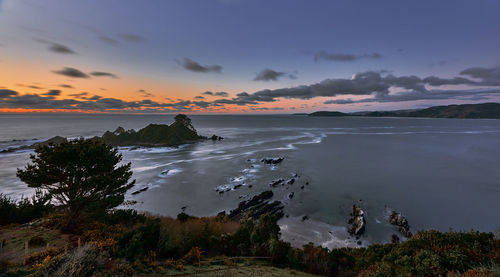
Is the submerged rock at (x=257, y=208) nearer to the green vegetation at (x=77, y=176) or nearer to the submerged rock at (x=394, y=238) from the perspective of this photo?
the submerged rock at (x=394, y=238)

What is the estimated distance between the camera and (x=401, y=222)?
60.3 ft

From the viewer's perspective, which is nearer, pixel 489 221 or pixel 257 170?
pixel 489 221

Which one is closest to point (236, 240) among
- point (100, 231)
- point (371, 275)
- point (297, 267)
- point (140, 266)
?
point (297, 267)

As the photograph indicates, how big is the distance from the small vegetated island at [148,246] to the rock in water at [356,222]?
8.73ft

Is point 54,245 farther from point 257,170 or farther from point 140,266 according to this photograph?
point 257,170

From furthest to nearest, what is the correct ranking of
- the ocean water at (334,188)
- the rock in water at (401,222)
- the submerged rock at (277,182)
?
1. the submerged rock at (277,182)
2. the ocean water at (334,188)
3. the rock in water at (401,222)

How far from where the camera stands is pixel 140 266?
7805 mm

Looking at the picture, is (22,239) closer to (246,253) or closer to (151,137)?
(246,253)

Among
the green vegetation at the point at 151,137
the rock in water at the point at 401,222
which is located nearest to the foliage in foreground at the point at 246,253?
the rock in water at the point at 401,222

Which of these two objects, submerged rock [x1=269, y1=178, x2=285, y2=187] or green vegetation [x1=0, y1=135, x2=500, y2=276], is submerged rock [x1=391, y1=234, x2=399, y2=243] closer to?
green vegetation [x1=0, y1=135, x2=500, y2=276]

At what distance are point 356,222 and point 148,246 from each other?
17.9 meters

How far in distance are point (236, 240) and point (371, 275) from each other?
690 centimetres

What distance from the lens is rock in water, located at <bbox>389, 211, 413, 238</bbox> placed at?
17.3 meters

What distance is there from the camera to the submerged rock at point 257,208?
20500 millimetres
